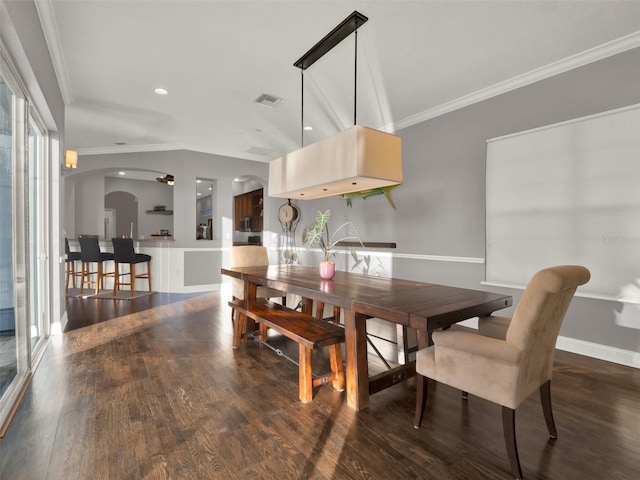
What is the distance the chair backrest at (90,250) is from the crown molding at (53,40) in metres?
2.70

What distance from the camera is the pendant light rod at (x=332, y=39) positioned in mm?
2564

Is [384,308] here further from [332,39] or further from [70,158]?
[70,158]

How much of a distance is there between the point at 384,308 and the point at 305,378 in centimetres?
83

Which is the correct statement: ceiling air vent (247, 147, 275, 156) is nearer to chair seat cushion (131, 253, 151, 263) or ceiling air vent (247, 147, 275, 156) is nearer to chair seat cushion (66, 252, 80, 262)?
chair seat cushion (131, 253, 151, 263)

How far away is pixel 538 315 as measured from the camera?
147 centimetres

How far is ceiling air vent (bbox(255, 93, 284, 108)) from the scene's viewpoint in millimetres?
3971

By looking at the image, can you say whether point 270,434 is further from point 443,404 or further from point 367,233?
point 367,233

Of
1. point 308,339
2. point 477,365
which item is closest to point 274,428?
point 308,339

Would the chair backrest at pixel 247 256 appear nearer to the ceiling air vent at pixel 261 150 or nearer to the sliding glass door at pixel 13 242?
the sliding glass door at pixel 13 242

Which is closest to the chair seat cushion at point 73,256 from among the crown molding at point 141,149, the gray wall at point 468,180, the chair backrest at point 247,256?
the crown molding at point 141,149

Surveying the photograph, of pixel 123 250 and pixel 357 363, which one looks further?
pixel 123 250

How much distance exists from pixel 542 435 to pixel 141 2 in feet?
12.4

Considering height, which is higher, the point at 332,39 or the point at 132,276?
the point at 332,39

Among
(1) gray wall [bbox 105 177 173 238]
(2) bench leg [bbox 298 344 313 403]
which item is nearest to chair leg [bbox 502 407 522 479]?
(2) bench leg [bbox 298 344 313 403]
